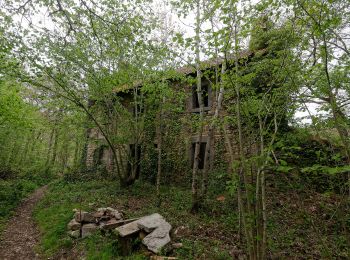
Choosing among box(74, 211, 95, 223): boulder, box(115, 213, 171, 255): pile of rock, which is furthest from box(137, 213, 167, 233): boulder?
box(74, 211, 95, 223): boulder

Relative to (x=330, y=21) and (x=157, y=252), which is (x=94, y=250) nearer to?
(x=157, y=252)

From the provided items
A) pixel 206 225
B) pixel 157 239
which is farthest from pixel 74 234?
pixel 206 225

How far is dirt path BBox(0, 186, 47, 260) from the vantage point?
475 centimetres

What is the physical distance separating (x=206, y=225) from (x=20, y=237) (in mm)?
4517

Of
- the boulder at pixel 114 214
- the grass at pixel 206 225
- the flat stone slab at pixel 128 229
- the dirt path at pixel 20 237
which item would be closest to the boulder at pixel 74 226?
the grass at pixel 206 225

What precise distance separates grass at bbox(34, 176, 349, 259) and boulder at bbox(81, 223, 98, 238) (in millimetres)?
180

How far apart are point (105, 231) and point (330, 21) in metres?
5.24

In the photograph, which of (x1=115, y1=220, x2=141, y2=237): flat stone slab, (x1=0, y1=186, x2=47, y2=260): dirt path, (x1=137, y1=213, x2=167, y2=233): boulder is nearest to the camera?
(x1=115, y1=220, x2=141, y2=237): flat stone slab

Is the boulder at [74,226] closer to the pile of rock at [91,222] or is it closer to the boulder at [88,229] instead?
the pile of rock at [91,222]

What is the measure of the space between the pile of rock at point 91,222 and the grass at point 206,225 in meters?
0.21

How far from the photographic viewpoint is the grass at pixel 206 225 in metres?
4.09

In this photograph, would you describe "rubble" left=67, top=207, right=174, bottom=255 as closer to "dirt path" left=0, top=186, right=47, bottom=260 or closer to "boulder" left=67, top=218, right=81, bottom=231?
"boulder" left=67, top=218, right=81, bottom=231

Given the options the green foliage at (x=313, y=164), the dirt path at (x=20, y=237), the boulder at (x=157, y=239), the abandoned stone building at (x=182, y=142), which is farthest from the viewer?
the abandoned stone building at (x=182, y=142)

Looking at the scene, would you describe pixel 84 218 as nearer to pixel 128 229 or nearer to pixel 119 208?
pixel 119 208
